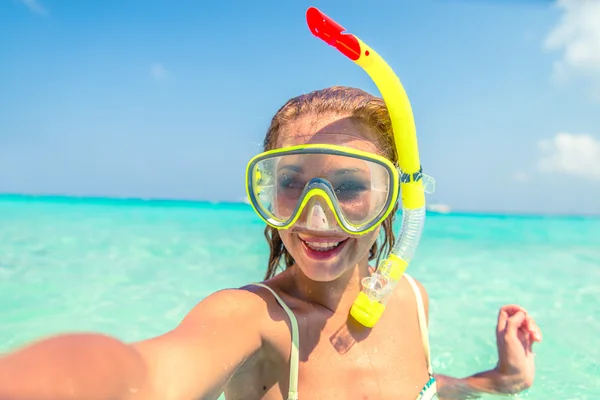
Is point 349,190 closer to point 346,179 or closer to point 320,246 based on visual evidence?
point 346,179

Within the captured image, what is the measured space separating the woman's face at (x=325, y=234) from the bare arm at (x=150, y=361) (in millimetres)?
224

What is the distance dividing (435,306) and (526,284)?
2133 millimetres

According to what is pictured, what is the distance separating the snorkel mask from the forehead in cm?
8

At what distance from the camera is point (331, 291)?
6.50 ft

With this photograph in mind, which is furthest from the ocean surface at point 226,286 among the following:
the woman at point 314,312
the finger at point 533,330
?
the woman at point 314,312

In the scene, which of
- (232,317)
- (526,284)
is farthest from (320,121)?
(526,284)

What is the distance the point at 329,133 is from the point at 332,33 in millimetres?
345

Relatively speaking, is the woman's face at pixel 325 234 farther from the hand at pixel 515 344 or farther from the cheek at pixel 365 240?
the hand at pixel 515 344

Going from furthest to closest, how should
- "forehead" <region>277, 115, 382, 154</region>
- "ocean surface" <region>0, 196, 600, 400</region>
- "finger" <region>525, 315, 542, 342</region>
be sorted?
"ocean surface" <region>0, 196, 600, 400</region>, "finger" <region>525, 315, 542, 342</region>, "forehead" <region>277, 115, 382, 154</region>

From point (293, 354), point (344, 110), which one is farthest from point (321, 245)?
point (344, 110)

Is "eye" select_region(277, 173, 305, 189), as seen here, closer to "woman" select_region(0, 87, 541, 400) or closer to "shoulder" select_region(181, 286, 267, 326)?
"woman" select_region(0, 87, 541, 400)

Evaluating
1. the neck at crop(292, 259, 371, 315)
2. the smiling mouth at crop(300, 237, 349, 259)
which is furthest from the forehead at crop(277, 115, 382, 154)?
the neck at crop(292, 259, 371, 315)

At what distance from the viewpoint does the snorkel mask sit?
1.71m

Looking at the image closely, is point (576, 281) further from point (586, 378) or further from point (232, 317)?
point (232, 317)
